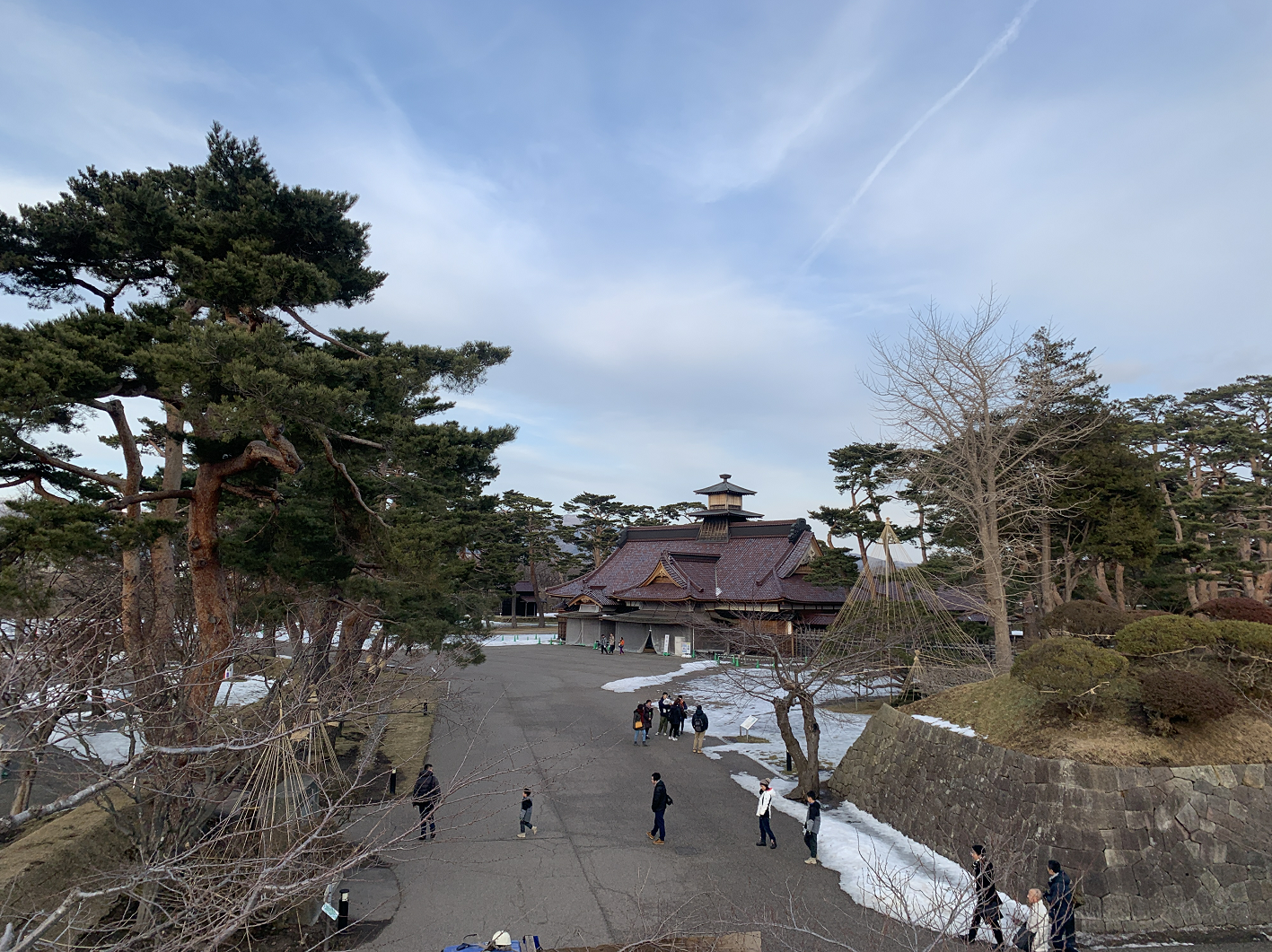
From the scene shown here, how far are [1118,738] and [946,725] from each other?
7.90 ft

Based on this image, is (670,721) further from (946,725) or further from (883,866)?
(883,866)

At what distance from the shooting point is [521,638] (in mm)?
41969

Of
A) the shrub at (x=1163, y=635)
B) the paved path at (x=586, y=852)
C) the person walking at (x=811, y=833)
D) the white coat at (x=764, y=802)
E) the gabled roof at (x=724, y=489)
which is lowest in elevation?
the paved path at (x=586, y=852)

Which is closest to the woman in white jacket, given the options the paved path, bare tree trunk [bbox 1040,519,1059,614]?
the paved path

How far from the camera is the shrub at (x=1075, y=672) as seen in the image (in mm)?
8883

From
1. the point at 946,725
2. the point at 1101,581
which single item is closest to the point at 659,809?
the point at 946,725

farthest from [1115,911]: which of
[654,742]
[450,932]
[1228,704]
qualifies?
[654,742]

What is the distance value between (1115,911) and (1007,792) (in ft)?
5.08

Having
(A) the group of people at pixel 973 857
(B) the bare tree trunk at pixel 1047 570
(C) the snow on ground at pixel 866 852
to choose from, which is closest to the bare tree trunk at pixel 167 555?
(A) the group of people at pixel 973 857

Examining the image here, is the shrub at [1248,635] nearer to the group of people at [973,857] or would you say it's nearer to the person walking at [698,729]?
the group of people at [973,857]

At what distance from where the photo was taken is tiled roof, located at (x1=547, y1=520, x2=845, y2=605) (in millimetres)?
32312

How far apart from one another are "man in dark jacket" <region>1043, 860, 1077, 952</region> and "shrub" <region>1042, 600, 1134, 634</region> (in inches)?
222

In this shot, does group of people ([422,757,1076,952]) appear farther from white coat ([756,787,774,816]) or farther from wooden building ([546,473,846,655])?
wooden building ([546,473,846,655])

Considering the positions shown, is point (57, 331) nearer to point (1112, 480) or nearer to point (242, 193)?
point (242, 193)
